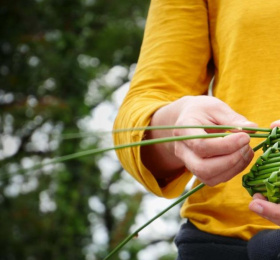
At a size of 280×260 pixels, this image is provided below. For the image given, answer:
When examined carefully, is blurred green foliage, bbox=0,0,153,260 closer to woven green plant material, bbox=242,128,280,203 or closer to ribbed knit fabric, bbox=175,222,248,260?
ribbed knit fabric, bbox=175,222,248,260

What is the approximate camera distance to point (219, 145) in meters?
0.68

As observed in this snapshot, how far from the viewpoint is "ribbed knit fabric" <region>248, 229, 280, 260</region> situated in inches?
29.7

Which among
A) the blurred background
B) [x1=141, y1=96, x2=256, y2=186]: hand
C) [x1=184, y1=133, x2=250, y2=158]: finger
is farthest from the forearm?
the blurred background

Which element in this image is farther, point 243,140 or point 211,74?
point 211,74

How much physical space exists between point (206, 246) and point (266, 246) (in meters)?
0.12

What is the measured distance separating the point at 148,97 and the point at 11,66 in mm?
5298

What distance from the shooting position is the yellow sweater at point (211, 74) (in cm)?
87

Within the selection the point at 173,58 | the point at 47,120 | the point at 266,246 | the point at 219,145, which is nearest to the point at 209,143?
the point at 219,145

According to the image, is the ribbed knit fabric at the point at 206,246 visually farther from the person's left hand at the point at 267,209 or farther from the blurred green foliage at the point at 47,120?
the blurred green foliage at the point at 47,120

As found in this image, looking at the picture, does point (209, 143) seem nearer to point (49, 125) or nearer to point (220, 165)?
point (220, 165)

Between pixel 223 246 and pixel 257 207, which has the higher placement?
pixel 257 207

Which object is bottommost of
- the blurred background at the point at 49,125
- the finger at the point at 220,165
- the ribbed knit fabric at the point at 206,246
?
the blurred background at the point at 49,125

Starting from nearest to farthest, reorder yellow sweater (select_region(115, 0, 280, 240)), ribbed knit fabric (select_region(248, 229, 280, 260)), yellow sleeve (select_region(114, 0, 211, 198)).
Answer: ribbed knit fabric (select_region(248, 229, 280, 260)) → yellow sweater (select_region(115, 0, 280, 240)) → yellow sleeve (select_region(114, 0, 211, 198))

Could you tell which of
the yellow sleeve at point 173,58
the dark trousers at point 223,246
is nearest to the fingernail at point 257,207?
the dark trousers at point 223,246
